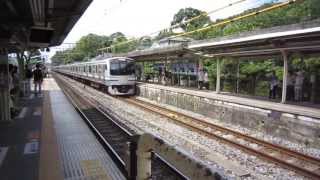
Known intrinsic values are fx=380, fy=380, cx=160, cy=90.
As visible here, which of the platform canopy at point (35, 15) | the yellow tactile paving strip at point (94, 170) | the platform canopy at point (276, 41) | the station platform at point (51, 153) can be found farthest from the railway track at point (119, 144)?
the platform canopy at point (276, 41)

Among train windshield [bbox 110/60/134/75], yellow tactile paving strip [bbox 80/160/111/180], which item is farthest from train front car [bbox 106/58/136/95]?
yellow tactile paving strip [bbox 80/160/111/180]

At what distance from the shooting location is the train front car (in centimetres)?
2683

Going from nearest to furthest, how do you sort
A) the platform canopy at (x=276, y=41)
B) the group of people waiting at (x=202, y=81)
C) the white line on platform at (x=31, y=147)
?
the white line on platform at (x=31, y=147) → the platform canopy at (x=276, y=41) → the group of people waiting at (x=202, y=81)

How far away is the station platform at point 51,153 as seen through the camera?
21.8 ft

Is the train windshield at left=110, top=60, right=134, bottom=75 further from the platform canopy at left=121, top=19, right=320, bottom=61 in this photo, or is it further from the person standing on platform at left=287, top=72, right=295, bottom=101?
the person standing on platform at left=287, top=72, right=295, bottom=101

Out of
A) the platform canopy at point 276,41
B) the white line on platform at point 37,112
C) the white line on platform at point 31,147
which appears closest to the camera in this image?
the white line on platform at point 31,147

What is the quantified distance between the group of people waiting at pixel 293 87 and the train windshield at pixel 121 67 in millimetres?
11918

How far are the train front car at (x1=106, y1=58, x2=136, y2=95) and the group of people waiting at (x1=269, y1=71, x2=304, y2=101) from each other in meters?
11.9

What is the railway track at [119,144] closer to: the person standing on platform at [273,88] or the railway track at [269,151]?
the railway track at [269,151]

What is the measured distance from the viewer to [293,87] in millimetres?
17000

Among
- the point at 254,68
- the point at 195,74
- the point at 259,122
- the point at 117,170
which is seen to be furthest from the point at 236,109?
the point at 195,74

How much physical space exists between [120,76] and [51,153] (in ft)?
63.1

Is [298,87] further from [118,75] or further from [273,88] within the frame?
[118,75]

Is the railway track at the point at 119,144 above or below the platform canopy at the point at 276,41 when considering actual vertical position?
below
